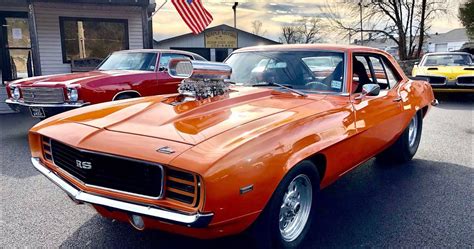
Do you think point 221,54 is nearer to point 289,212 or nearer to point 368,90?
point 368,90

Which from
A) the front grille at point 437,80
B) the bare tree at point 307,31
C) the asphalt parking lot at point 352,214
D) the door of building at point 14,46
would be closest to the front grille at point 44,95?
the asphalt parking lot at point 352,214

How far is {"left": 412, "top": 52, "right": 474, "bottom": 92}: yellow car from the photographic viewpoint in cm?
1056

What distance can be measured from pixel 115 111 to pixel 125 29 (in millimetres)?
9943

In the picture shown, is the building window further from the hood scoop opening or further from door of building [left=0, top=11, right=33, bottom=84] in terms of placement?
the hood scoop opening

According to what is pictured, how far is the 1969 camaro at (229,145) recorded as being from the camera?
2.12 metres

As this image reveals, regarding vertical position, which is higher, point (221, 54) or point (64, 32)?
point (64, 32)

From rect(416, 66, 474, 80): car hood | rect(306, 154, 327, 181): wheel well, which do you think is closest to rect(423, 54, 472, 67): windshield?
rect(416, 66, 474, 80): car hood

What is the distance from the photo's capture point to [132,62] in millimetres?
7586

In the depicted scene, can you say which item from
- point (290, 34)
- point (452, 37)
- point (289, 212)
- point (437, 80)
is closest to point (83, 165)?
point (289, 212)

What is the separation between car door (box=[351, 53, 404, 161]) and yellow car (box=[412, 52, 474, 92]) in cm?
604

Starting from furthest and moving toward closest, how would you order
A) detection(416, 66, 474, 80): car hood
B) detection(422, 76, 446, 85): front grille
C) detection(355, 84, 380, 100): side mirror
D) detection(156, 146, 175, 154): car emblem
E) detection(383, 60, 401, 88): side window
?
detection(422, 76, 446, 85): front grille
detection(416, 66, 474, 80): car hood
detection(383, 60, 401, 88): side window
detection(355, 84, 380, 100): side mirror
detection(156, 146, 175, 154): car emblem

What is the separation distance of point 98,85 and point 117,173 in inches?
170

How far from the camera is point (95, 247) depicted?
287 cm

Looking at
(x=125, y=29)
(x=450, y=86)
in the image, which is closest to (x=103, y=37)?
(x=125, y=29)
